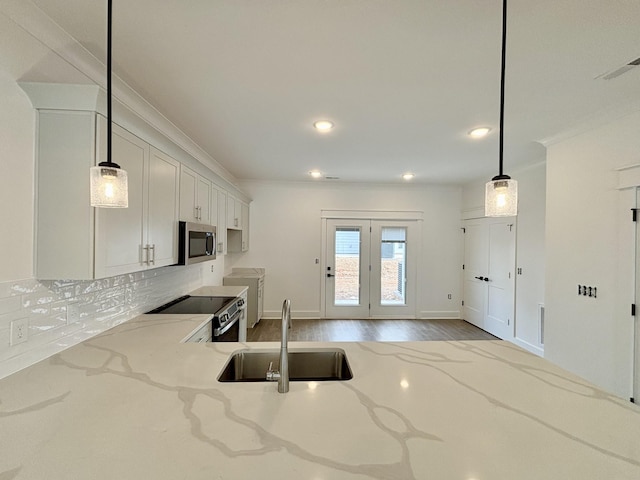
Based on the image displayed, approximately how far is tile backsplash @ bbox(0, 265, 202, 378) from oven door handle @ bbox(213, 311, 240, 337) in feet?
2.19

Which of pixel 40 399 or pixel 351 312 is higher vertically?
pixel 40 399

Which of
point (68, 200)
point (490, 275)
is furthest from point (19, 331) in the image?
point (490, 275)

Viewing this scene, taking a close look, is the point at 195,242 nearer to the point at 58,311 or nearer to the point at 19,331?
the point at 58,311

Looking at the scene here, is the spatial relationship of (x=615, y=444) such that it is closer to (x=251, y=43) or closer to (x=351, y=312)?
(x=251, y=43)

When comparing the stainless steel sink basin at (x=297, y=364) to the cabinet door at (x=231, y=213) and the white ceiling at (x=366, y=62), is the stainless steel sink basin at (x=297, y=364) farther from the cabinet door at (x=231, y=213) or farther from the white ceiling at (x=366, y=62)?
the cabinet door at (x=231, y=213)

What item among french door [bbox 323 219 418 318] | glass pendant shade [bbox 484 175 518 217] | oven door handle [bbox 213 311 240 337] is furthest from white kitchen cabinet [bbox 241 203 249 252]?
glass pendant shade [bbox 484 175 518 217]

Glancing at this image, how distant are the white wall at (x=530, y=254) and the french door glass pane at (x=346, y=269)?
2.57 meters

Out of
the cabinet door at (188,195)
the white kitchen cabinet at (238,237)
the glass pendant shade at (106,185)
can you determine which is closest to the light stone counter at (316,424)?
the glass pendant shade at (106,185)

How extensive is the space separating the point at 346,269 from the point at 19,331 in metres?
4.62

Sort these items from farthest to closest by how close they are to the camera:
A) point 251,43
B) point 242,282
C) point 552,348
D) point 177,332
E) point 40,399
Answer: point 242,282 → point 552,348 → point 177,332 → point 251,43 → point 40,399

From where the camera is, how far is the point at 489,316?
16.1 feet

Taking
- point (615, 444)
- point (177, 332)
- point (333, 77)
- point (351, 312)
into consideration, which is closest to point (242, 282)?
point (351, 312)

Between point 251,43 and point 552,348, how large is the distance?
3.78 meters

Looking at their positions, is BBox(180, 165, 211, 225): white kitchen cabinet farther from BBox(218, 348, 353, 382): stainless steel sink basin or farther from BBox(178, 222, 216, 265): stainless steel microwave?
BBox(218, 348, 353, 382): stainless steel sink basin
